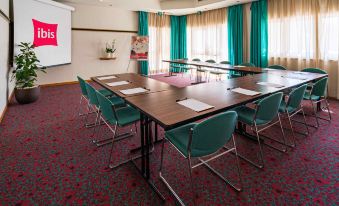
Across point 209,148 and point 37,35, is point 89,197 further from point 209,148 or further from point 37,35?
point 37,35

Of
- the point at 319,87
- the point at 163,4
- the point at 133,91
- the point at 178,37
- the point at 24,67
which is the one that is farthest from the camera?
the point at 178,37

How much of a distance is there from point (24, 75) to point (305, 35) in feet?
20.6

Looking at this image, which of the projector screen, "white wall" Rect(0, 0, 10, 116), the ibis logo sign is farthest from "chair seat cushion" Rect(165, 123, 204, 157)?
the ibis logo sign

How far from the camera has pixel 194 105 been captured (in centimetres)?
188

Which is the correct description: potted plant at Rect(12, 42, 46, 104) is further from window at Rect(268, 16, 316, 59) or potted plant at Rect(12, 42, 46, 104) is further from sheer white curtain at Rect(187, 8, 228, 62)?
window at Rect(268, 16, 316, 59)

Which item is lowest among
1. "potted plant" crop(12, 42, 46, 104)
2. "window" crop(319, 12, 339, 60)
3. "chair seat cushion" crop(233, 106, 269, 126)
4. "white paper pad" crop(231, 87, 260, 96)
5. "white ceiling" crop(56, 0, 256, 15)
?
"chair seat cushion" crop(233, 106, 269, 126)

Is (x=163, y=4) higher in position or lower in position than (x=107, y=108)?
higher

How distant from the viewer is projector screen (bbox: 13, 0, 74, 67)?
14.4 feet

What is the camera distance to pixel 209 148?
5.38 ft

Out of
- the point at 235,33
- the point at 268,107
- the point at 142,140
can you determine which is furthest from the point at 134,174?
the point at 235,33

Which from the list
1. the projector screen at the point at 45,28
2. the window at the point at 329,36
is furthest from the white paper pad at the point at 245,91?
the projector screen at the point at 45,28

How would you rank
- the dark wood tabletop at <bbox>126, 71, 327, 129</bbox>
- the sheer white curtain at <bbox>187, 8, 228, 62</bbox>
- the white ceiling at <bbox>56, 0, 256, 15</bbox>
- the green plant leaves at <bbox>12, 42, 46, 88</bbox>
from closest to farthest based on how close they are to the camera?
the dark wood tabletop at <bbox>126, 71, 327, 129</bbox> → the green plant leaves at <bbox>12, 42, 46, 88</bbox> → the white ceiling at <bbox>56, 0, 256, 15</bbox> → the sheer white curtain at <bbox>187, 8, 228, 62</bbox>

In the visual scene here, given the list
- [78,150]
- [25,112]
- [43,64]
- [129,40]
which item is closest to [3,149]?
[78,150]

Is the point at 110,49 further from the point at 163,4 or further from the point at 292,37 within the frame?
the point at 292,37
